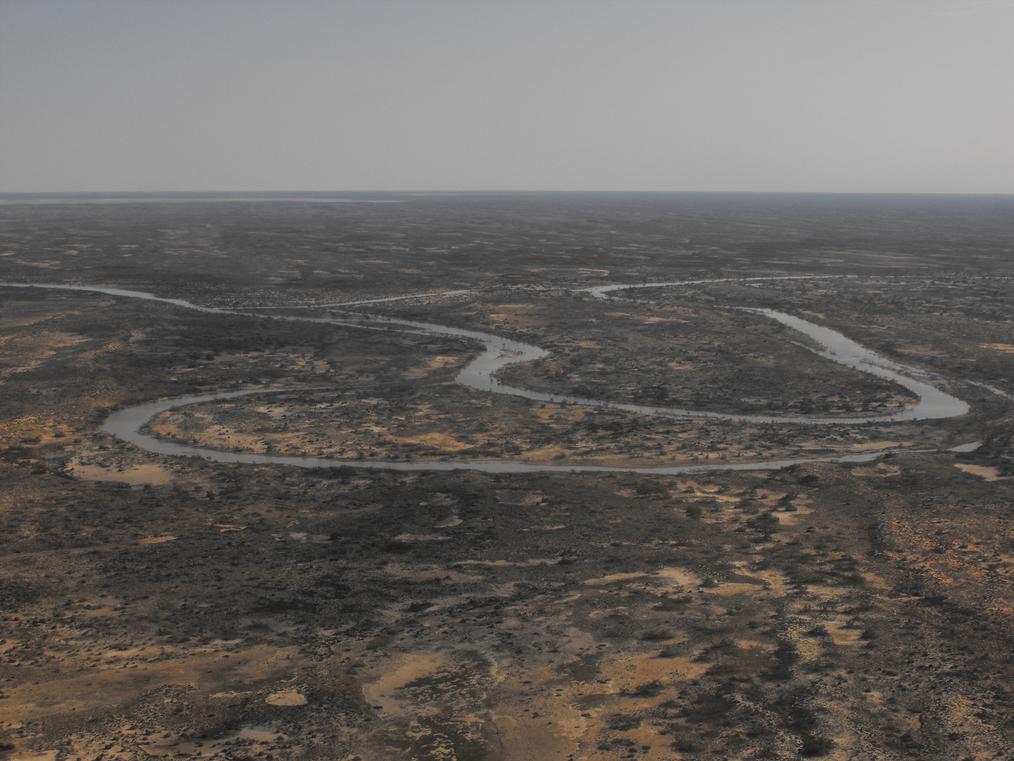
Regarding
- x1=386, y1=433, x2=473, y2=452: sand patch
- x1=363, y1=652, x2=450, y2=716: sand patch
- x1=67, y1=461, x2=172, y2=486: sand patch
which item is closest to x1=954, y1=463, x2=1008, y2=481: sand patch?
x1=386, y1=433, x2=473, y2=452: sand patch

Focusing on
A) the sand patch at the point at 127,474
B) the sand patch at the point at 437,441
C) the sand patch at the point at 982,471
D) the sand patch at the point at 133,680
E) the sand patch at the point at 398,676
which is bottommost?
the sand patch at the point at 127,474

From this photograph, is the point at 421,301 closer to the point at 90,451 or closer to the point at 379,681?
the point at 90,451

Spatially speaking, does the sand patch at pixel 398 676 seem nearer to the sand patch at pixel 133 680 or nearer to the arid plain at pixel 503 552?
the arid plain at pixel 503 552

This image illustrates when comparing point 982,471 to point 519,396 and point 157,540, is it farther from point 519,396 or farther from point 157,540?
point 157,540

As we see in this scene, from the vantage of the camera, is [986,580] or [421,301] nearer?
[986,580]

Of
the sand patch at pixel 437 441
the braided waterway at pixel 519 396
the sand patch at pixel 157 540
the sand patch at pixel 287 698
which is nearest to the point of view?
the sand patch at pixel 287 698

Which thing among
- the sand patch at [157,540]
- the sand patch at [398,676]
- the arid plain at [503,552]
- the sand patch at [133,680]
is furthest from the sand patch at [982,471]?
the sand patch at [157,540]

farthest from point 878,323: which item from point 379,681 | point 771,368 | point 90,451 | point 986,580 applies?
point 379,681
